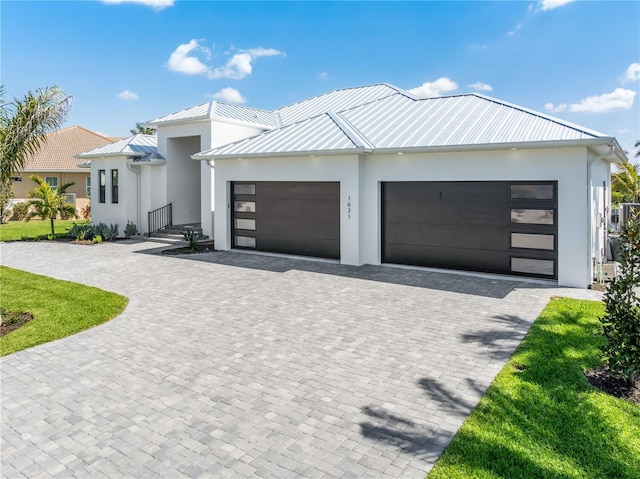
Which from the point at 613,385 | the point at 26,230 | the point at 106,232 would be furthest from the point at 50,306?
the point at 26,230

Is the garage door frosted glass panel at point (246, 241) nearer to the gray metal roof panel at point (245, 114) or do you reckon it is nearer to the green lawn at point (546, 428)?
the gray metal roof panel at point (245, 114)

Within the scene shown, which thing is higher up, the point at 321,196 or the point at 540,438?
the point at 321,196

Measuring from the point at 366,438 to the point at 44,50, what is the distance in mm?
20369

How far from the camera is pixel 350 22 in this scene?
17859 millimetres

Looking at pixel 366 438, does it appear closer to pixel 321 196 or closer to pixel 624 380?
pixel 624 380

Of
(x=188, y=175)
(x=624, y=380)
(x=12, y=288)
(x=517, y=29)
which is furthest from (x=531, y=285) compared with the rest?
(x=188, y=175)

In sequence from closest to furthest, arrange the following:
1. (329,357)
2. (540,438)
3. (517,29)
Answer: (540,438) → (329,357) → (517,29)

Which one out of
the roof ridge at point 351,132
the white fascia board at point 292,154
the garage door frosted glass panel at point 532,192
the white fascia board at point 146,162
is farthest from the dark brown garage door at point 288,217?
the white fascia board at point 146,162

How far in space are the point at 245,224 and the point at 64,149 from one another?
89.9 feet

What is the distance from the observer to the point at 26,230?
936 inches

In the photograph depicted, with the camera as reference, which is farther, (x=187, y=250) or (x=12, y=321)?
(x=187, y=250)

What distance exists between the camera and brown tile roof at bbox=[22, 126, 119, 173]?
31855 millimetres

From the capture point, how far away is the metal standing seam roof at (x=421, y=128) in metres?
10.7

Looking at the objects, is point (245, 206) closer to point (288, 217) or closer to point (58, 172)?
point (288, 217)
